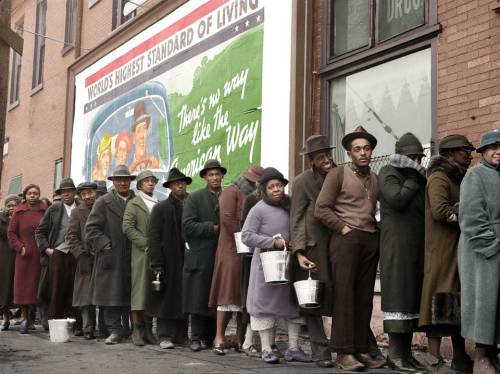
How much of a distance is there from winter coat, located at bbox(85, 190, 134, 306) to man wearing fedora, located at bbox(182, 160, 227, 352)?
111 centimetres

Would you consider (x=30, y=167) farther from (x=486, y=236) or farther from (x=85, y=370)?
(x=486, y=236)

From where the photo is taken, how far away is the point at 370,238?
23.1ft

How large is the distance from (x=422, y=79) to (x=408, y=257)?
290 cm

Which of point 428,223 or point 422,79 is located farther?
point 422,79

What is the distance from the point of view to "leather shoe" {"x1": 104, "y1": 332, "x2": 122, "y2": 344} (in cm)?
926

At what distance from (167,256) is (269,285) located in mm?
1779

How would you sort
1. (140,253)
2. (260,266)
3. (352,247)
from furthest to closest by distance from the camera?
(140,253), (260,266), (352,247)

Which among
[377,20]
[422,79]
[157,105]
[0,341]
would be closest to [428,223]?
[422,79]

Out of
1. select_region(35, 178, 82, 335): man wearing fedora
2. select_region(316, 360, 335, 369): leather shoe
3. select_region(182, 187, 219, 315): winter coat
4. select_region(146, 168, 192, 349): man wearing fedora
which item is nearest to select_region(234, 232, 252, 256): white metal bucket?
select_region(182, 187, 219, 315): winter coat

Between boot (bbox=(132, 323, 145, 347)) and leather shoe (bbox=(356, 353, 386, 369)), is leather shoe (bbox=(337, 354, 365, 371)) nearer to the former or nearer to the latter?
leather shoe (bbox=(356, 353, 386, 369))

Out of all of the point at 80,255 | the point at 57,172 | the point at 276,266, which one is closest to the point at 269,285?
the point at 276,266

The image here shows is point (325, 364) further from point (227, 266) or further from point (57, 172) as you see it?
point (57, 172)

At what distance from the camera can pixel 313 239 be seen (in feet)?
23.8

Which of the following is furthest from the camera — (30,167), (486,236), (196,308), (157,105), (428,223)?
(30,167)
